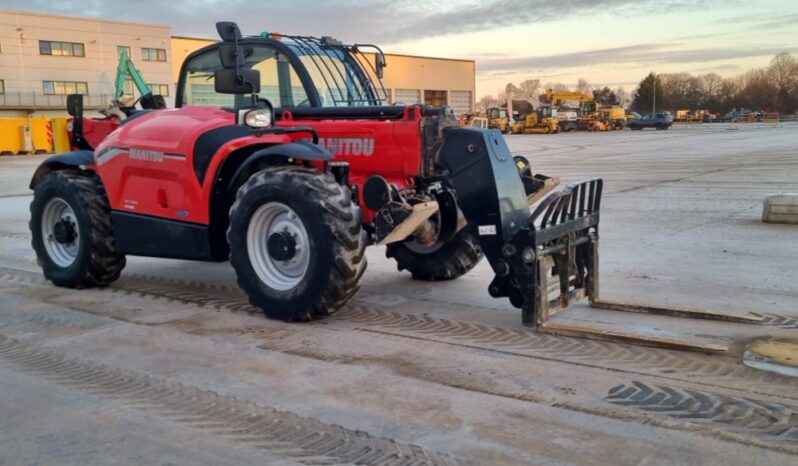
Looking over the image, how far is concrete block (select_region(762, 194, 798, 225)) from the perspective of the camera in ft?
34.7

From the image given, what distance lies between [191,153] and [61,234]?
6.91 ft

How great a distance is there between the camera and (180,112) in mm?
7074

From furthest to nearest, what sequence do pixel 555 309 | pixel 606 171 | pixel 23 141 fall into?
pixel 23 141, pixel 606 171, pixel 555 309

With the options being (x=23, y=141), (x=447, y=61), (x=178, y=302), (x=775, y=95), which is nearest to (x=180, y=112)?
(x=178, y=302)

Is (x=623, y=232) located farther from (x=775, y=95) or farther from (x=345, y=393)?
(x=775, y=95)

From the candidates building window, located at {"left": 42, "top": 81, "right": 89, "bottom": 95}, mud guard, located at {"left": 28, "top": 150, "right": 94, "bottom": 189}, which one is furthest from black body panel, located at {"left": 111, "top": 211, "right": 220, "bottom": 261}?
building window, located at {"left": 42, "top": 81, "right": 89, "bottom": 95}

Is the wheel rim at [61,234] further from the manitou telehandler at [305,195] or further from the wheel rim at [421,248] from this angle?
the wheel rim at [421,248]

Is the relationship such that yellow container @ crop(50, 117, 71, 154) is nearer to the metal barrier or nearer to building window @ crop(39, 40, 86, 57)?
the metal barrier

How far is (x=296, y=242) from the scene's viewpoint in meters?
6.04

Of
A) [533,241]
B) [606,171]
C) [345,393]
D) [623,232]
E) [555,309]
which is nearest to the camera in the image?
[345,393]

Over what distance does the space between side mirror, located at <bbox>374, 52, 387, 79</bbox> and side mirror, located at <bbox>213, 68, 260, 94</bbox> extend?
5.74 ft

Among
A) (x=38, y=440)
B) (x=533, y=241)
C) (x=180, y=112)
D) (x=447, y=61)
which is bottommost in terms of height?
(x=38, y=440)

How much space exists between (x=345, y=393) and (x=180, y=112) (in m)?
3.75

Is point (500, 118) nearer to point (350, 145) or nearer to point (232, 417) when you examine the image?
point (350, 145)
